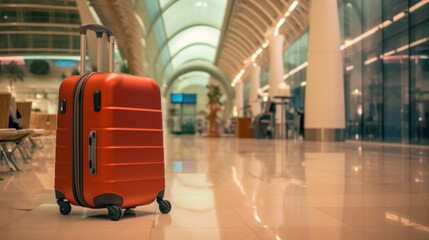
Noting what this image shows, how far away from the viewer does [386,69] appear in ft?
67.3

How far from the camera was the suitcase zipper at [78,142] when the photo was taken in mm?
3820

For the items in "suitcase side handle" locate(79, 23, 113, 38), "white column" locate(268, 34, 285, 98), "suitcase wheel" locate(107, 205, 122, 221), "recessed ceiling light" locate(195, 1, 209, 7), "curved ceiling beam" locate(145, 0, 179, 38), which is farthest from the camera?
"recessed ceiling light" locate(195, 1, 209, 7)

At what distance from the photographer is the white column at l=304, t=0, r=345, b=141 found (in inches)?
812

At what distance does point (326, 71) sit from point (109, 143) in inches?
703

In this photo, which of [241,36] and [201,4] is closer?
[241,36]

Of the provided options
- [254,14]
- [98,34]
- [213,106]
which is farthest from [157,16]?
[98,34]

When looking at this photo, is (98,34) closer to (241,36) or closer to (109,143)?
(109,143)

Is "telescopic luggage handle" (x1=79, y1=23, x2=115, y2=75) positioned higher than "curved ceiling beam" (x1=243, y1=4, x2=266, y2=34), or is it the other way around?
"curved ceiling beam" (x1=243, y1=4, x2=266, y2=34)

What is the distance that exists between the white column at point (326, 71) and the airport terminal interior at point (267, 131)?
0.05 meters

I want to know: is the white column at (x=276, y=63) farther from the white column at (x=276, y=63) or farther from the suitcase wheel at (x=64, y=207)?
the suitcase wheel at (x=64, y=207)

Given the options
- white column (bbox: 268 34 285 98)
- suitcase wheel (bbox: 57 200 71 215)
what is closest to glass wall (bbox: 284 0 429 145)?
white column (bbox: 268 34 285 98)

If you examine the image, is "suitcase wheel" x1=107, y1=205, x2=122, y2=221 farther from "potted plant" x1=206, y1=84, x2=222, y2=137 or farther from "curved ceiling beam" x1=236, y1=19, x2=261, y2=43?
"curved ceiling beam" x1=236, y1=19, x2=261, y2=43

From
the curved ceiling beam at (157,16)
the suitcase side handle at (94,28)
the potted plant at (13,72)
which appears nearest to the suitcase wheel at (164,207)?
the suitcase side handle at (94,28)

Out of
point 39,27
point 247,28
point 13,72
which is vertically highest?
point 247,28
